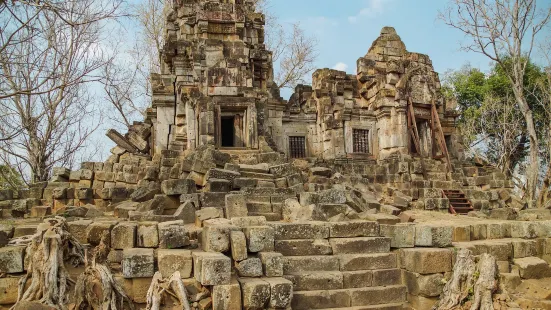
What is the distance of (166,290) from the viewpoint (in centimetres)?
493

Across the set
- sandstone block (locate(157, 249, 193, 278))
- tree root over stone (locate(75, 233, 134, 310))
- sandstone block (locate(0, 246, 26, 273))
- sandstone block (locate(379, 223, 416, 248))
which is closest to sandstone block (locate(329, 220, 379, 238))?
sandstone block (locate(379, 223, 416, 248))

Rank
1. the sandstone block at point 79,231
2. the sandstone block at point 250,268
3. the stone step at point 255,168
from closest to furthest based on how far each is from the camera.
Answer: the sandstone block at point 250,268, the sandstone block at point 79,231, the stone step at point 255,168

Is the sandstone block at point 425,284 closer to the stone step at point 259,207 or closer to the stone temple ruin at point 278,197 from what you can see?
the stone temple ruin at point 278,197

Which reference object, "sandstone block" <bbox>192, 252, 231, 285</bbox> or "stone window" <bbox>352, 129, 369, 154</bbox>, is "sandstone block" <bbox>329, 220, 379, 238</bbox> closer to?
"sandstone block" <bbox>192, 252, 231, 285</bbox>

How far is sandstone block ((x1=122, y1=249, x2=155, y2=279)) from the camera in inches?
202

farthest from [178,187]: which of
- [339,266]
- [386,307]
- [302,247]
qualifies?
[386,307]

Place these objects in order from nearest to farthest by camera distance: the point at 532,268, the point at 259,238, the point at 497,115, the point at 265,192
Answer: the point at 259,238 → the point at 532,268 → the point at 265,192 → the point at 497,115

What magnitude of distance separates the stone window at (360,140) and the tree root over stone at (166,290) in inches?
476

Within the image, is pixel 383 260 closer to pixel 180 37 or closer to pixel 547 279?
pixel 547 279

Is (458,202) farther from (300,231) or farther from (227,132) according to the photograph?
(300,231)

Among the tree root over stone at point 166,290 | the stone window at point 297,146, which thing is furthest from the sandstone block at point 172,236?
the stone window at point 297,146

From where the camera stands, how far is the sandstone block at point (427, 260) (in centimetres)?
618

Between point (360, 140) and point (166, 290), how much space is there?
12.5 m

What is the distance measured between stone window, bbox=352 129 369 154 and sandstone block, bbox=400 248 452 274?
9.99 metres
